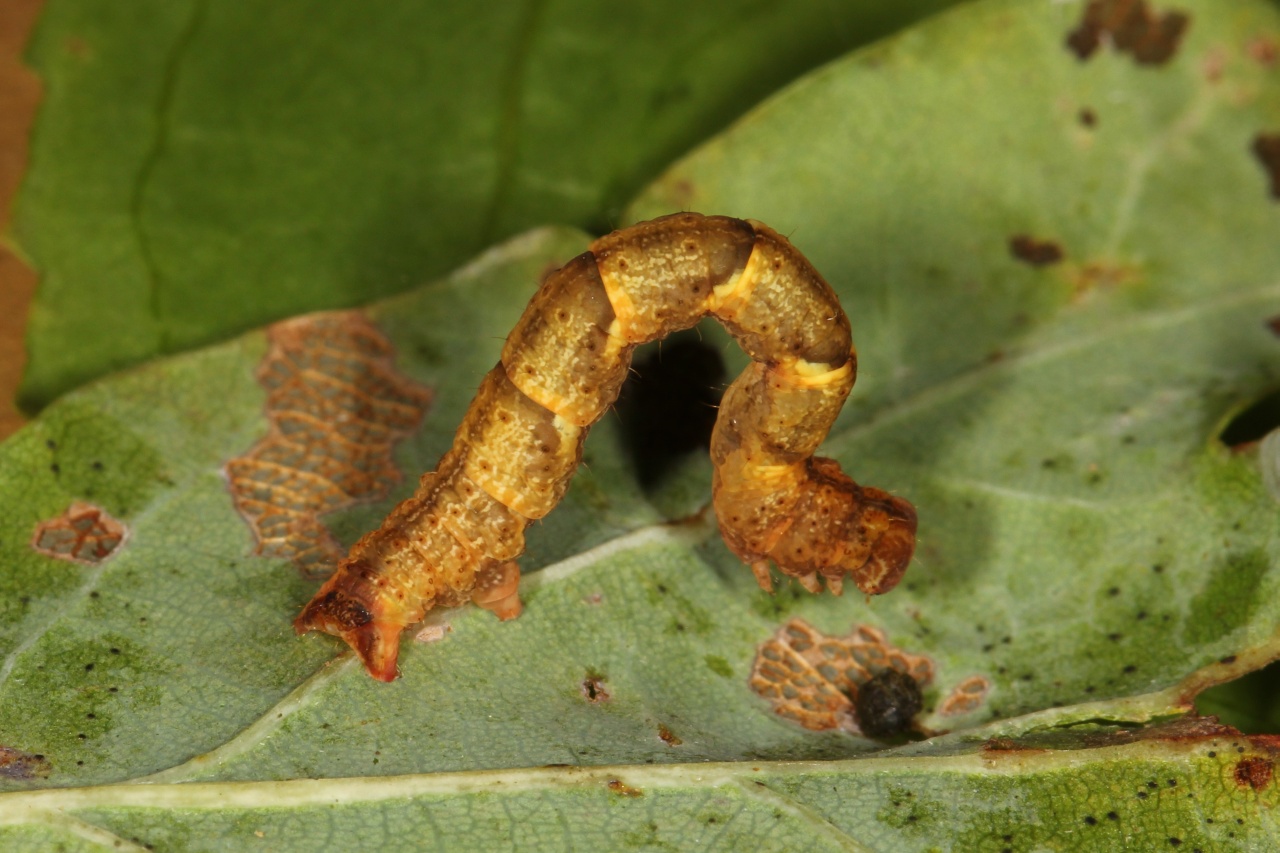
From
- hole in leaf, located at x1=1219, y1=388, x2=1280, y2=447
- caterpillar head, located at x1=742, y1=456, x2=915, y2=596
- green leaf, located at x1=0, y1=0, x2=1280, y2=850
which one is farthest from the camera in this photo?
hole in leaf, located at x1=1219, y1=388, x2=1280, y2=447

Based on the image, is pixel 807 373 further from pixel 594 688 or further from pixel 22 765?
pixel 22 765

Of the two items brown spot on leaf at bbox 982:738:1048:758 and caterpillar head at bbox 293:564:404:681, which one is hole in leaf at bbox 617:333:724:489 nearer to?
caterpillar head at bbox 293:564:404:681

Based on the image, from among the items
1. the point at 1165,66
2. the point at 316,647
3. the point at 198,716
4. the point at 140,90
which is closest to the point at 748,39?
the point at 1165,66

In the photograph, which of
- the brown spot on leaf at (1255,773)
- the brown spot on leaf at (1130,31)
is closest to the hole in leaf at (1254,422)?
the brown spot on leaf at (1255,773)

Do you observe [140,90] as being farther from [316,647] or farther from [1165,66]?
[1165,66]

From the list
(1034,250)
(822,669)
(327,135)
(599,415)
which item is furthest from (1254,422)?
(327,135)

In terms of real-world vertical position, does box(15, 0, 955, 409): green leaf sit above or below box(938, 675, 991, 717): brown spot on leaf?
above

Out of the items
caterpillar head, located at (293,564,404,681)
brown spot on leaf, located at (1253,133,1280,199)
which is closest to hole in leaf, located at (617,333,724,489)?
caterpillar head, located at (293,564,404,681)
